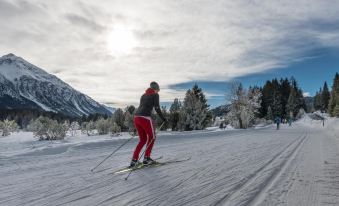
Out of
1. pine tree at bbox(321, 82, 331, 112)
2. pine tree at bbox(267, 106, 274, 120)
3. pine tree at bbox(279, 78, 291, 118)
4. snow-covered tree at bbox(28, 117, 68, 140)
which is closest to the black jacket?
snow-covered tree at bbox(28, 117, 68, 140)

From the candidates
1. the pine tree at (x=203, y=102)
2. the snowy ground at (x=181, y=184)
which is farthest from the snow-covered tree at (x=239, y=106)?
the snowy ground at (x=181, y=184)

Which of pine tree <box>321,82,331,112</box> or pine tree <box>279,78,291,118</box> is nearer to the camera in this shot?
Result: pine tree <box>279,78,291,118</box>

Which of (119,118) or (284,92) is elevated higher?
(284,92)

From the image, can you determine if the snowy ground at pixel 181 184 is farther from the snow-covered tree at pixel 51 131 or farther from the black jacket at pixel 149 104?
the snow-covered tree at pixel 51 131

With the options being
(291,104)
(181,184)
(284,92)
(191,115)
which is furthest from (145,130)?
(284,92)

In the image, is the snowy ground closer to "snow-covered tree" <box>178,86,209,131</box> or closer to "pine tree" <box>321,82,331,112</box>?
"snow-covered tree" <box>178,86,209,131</box>

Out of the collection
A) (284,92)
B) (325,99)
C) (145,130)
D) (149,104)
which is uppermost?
(284,92)

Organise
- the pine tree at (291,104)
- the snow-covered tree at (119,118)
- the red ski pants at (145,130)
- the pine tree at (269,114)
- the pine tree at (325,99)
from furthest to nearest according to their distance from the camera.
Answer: the pine tree at (325,99) → the pine tree at (291,104) → the pine tree at (269,114) → the snow-covered tree at (119,118) → the red ski pants at (145,130)

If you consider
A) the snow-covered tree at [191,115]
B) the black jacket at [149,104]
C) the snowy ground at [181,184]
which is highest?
the snow-covered tree at [191,115]

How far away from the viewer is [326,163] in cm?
914

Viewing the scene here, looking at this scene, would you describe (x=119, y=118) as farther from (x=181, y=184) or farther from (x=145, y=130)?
(x=181, y=184)

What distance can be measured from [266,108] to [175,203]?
108975 mm

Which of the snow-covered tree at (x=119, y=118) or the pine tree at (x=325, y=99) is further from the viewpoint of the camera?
the pine tree at (x=325, y=99)

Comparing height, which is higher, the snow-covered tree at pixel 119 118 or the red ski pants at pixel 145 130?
the snow-covered tree at pixel 119 118
